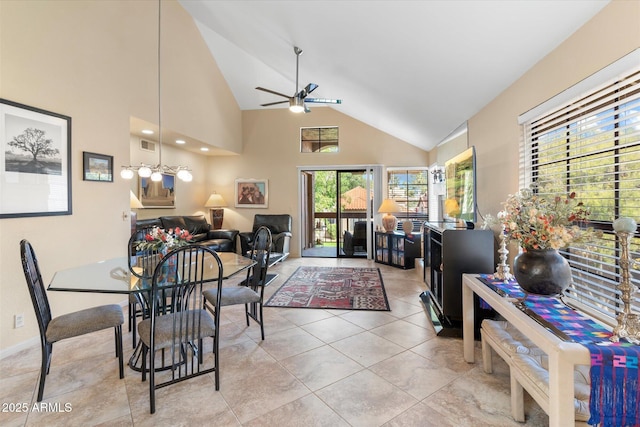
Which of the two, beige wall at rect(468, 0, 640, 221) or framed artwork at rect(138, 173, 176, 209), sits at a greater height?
beige wall at rect(468, 0, 640, 221)

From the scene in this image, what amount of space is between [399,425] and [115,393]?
6.19 feet

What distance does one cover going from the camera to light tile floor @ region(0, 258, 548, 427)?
1761 mm

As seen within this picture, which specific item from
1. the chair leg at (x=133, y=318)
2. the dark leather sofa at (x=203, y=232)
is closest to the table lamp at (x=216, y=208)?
the dark leather sofa at (x=203, y=232)

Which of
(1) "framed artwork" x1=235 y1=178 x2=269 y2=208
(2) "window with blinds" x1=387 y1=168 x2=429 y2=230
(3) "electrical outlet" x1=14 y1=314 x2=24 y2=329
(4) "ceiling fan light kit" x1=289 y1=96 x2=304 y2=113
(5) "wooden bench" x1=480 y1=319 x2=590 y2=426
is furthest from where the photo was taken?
(1) "framed artwork" x1=235 y1=178 x2=269 y2=208

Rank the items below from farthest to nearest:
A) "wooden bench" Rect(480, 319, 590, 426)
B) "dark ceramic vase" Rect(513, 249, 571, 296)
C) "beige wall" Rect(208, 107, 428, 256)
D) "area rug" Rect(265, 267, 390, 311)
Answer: "beige wall" Rect(208, 107, 428, 256) → "area rug" Rect(265, 267, 390, 311) → "dark ceramic vase" Rect(513, 249, 571, 296) → "wooden bench" Rect(480, 319, 590, 426)

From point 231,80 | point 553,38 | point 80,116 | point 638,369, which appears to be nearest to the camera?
point 638,369

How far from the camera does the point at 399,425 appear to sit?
1691mm

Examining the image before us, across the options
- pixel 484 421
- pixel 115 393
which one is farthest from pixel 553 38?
pixel 115 393

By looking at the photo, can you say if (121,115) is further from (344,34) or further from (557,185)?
(557,185)

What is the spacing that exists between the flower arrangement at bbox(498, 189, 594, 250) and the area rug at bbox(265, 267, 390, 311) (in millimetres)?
2087

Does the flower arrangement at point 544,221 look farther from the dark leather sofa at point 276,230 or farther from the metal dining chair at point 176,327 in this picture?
the dark leather sofa at point 276,230

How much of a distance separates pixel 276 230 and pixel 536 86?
5.37 meters

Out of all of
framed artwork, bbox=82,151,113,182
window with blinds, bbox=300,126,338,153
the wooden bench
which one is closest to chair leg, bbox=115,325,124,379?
framed artwork, bbox=82,151,113,182

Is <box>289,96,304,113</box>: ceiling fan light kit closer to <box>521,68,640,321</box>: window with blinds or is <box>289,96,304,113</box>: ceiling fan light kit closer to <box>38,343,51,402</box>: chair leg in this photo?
<box>521,68,640,321</box>: window with blinds
